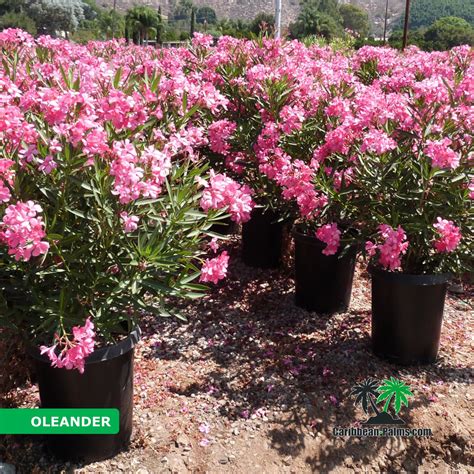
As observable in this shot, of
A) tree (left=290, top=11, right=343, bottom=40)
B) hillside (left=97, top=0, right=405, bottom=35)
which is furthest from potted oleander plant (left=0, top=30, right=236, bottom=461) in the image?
hillside (left=97, top=0, right=405, bottom=35)

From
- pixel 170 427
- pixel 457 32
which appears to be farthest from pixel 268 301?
pixel 457 32

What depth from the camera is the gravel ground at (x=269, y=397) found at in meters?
2.34

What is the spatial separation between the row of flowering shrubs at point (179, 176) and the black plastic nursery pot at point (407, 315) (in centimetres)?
13

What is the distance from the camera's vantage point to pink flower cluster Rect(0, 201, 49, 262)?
5.34 feet

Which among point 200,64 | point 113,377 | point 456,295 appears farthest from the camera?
point 200,64

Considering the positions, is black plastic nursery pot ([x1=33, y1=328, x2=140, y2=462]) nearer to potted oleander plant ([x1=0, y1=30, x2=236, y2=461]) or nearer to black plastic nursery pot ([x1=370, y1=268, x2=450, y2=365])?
potted oleander plant ([x1=0, y1=30, x2=236, y2=461])

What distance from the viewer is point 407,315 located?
111 inches

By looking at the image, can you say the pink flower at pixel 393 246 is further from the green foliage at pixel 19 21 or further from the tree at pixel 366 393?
the green foliage at pixel 19 21

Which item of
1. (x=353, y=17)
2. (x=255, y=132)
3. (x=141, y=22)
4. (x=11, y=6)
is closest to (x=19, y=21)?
(x=11, y=6)

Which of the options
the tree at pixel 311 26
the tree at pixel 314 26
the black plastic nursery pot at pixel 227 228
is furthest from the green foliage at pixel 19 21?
the black plastic nursery pot at pixel 227 228

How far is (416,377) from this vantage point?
2822mm

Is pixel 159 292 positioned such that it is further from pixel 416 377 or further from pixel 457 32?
pixel 457 32

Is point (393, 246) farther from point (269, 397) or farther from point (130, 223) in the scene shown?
point (130, 223)

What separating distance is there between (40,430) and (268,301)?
169 cm
